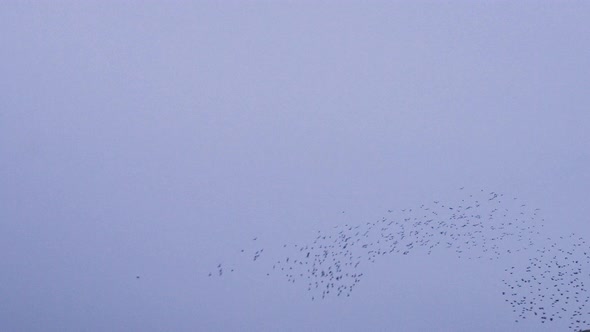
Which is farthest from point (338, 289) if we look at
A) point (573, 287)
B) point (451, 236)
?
point (573, 287)

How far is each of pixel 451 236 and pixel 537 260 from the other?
1877 mm

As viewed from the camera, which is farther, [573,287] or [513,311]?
[513,311]

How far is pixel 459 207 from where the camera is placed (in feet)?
37.6

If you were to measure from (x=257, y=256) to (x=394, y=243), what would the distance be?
3.05 meters

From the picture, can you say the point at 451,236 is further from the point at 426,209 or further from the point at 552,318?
the point at 552,318

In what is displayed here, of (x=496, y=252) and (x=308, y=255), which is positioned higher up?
(x=308, y=255)

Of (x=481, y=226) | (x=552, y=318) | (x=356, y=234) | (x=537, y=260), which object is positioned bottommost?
(x=552, y=318)

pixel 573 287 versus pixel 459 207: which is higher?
pixel 459 207

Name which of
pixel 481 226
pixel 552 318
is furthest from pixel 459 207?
pixel 552 318

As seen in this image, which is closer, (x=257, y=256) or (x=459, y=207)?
(x=459, y=207)

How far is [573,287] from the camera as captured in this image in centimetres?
1137

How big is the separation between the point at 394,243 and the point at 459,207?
1499mm

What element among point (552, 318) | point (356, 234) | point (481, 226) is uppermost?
point (356, 234)

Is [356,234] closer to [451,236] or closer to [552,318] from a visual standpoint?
[451,236]
